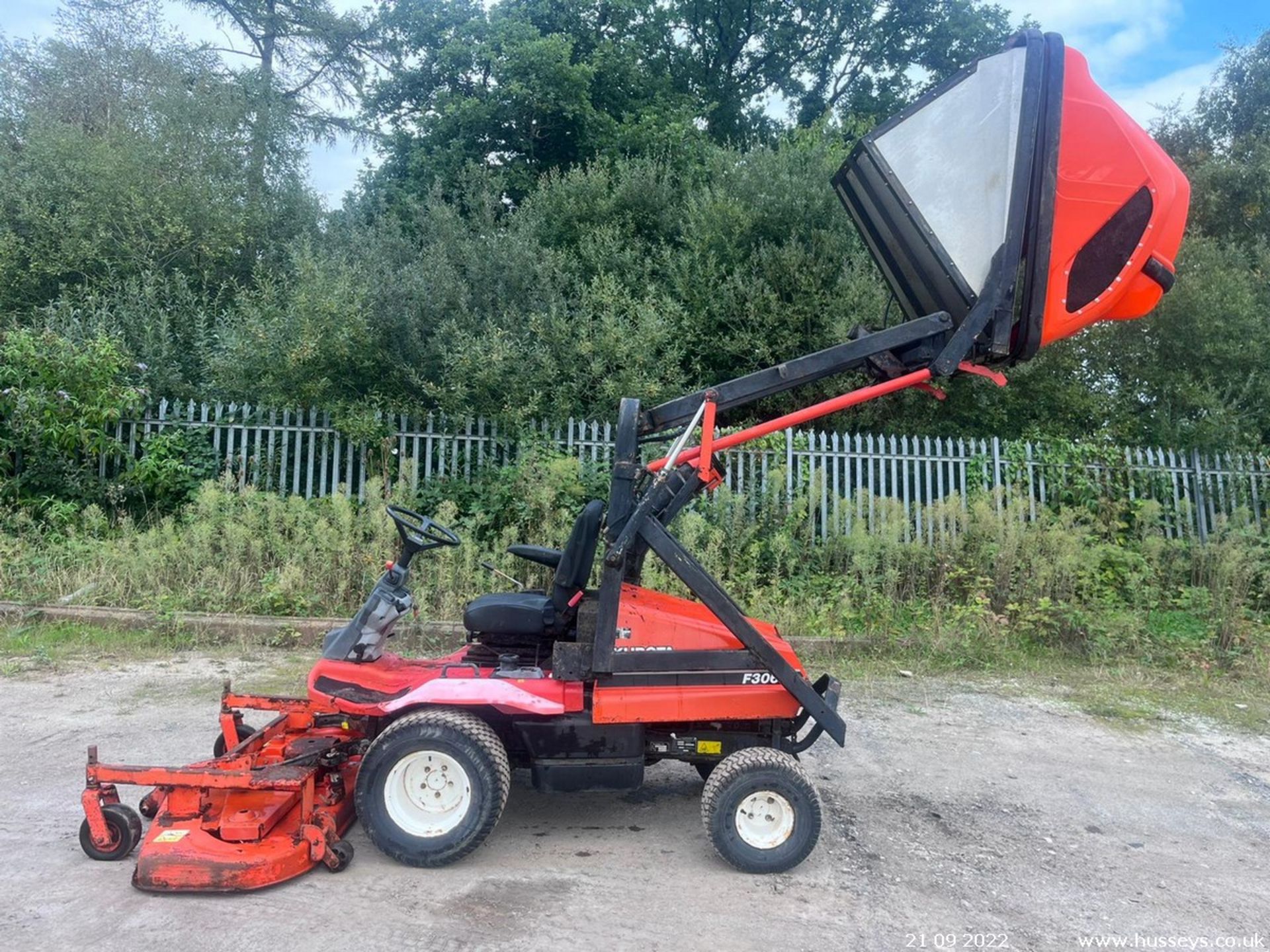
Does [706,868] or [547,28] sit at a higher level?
[547,28]

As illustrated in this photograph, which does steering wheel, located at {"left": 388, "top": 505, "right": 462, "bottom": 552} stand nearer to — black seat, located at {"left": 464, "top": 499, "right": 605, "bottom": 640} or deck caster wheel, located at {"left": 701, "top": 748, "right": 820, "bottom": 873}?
black seat, located at {"left": 464, "top": 499, "right": 605, "bottom": 640}

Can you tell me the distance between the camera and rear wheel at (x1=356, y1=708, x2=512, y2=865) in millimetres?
3711

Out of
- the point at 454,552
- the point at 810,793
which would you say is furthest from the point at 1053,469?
the point at 810,793

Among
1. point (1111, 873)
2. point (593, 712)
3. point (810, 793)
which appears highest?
point (593, 712)

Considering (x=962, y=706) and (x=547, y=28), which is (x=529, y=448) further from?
(x=547, y=28)

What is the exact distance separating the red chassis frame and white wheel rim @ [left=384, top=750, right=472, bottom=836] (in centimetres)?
27

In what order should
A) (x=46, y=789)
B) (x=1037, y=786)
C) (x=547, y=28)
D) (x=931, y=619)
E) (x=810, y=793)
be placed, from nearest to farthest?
(x=810, y=793) → (x=46, y=789) → (x=1037, y=786) → (x=931, y=619) → (x=547, y=28)

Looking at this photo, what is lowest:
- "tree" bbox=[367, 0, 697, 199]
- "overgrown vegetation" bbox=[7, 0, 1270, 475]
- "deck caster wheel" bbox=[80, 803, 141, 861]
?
"deck caster wheel" bbox=[80, 803, 141, 861]

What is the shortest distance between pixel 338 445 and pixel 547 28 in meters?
13.2

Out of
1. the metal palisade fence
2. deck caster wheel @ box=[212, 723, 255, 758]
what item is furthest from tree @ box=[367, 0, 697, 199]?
deck caster wheel @ box=[212, 723, 255, 758]

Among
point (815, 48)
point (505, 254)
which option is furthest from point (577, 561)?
point (815, 48)

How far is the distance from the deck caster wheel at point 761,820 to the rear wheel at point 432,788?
3.04ft

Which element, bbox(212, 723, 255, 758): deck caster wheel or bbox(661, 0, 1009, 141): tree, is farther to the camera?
bbox(661, 0, 1009, 141): tree

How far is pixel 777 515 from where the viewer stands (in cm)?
909
